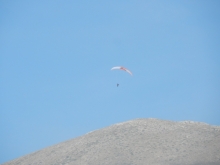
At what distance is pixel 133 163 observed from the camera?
50500mm

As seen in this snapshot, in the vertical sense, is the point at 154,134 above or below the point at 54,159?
above

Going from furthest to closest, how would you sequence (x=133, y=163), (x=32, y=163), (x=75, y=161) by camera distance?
(x=32, y=163) < (x=75, y=161) < (x=133, y=163)

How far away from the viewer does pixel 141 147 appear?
5419 centimetres

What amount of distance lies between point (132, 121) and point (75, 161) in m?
11.9

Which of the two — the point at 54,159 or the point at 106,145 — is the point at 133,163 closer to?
the point at 106,145

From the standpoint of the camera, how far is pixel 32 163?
58312 mm

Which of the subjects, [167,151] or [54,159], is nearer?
[167,151]

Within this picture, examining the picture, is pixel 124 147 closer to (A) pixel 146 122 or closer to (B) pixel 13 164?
(A) pixel 146 122

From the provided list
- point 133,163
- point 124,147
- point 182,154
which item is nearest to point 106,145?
point 124,147

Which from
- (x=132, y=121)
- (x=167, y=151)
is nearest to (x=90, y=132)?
(x=132, y=121)

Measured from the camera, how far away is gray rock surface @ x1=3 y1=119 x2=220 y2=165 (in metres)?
50.8

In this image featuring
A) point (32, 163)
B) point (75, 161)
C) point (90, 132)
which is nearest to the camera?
point (75, 161)

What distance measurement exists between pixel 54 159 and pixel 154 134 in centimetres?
1389

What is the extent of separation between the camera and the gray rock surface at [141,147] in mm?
50812
